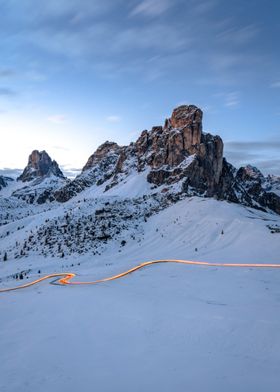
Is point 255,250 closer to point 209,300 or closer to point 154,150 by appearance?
point 209,300

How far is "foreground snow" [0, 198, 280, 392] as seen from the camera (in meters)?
5.59

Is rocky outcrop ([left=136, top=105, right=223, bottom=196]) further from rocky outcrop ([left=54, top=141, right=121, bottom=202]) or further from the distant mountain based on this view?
rocky outcrop ([left=54, top=141, right=121, bottom=202])

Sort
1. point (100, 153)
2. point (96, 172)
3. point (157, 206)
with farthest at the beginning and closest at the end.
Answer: point (100, 153) < point (96, 172) < point (157, 206)

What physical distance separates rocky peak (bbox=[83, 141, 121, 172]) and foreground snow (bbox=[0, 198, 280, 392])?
129640 millimetres

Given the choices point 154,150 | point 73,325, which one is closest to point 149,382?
point 73,325

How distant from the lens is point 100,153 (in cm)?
14725

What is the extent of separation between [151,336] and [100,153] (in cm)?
14279

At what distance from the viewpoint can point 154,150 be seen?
8469 centimetres

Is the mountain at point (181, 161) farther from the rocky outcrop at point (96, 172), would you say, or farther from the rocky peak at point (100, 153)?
the rocky peak at point (100, 153)

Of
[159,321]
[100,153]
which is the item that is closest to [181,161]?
[159,321]

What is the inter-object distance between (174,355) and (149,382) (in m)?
1.24

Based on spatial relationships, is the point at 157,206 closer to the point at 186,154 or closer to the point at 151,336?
the point at 186,154

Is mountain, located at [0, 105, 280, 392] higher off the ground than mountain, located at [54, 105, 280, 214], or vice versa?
mountain, located at [54, 105, 280, 214]

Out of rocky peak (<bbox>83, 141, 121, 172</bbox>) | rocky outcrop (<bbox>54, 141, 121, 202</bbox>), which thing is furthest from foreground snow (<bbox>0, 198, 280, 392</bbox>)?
Answer: rocky peak (<bbox>83, 141, 121, 172</bbox>)
